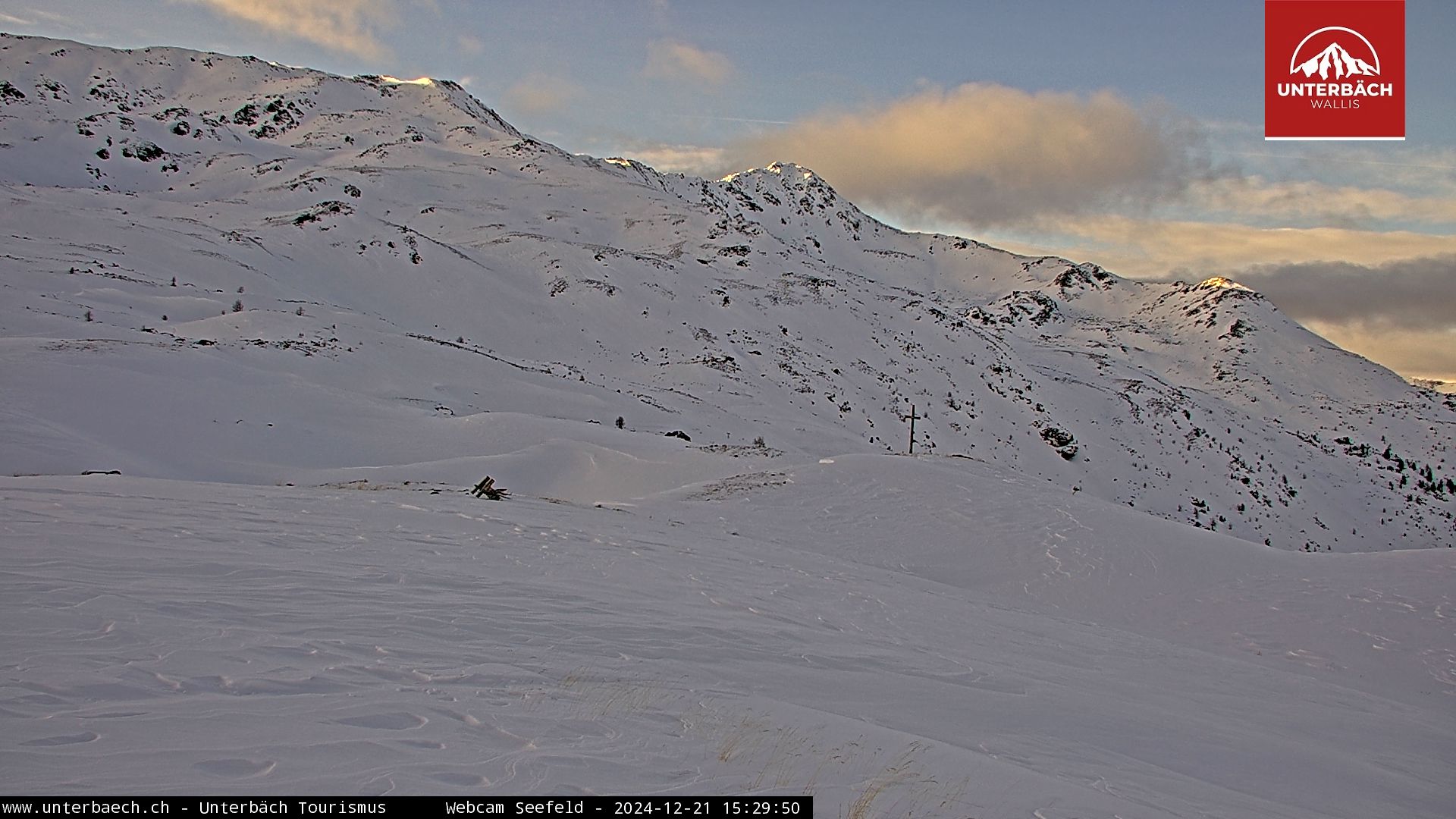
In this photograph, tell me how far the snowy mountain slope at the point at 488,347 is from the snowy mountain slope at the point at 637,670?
719cm

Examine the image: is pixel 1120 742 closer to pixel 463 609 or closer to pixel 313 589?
pixel 463 609

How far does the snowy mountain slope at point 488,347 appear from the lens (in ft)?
65.4

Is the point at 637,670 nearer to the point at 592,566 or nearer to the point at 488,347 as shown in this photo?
the point at 592,566

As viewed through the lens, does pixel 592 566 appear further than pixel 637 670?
Yes

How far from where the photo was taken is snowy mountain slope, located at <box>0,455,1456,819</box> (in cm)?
418

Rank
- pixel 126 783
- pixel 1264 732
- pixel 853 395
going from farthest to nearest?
pixel 853 395, pixel 1264 732, pixel 126 783

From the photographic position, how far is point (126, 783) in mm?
3492

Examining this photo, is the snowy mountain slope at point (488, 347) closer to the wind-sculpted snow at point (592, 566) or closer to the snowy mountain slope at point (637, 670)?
the wind-sculpted snow at point (592, 566)

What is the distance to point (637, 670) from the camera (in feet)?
20.5

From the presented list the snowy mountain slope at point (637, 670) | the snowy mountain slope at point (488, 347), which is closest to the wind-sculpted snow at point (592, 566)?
the snowy mountain slope at point (637, 670)

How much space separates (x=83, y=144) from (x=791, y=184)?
113549mm

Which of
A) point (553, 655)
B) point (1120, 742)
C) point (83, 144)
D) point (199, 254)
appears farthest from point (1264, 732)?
point (83, 144)

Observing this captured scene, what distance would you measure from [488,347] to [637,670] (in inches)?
1394

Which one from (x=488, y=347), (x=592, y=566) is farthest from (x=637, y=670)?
(x=488, y=347)
